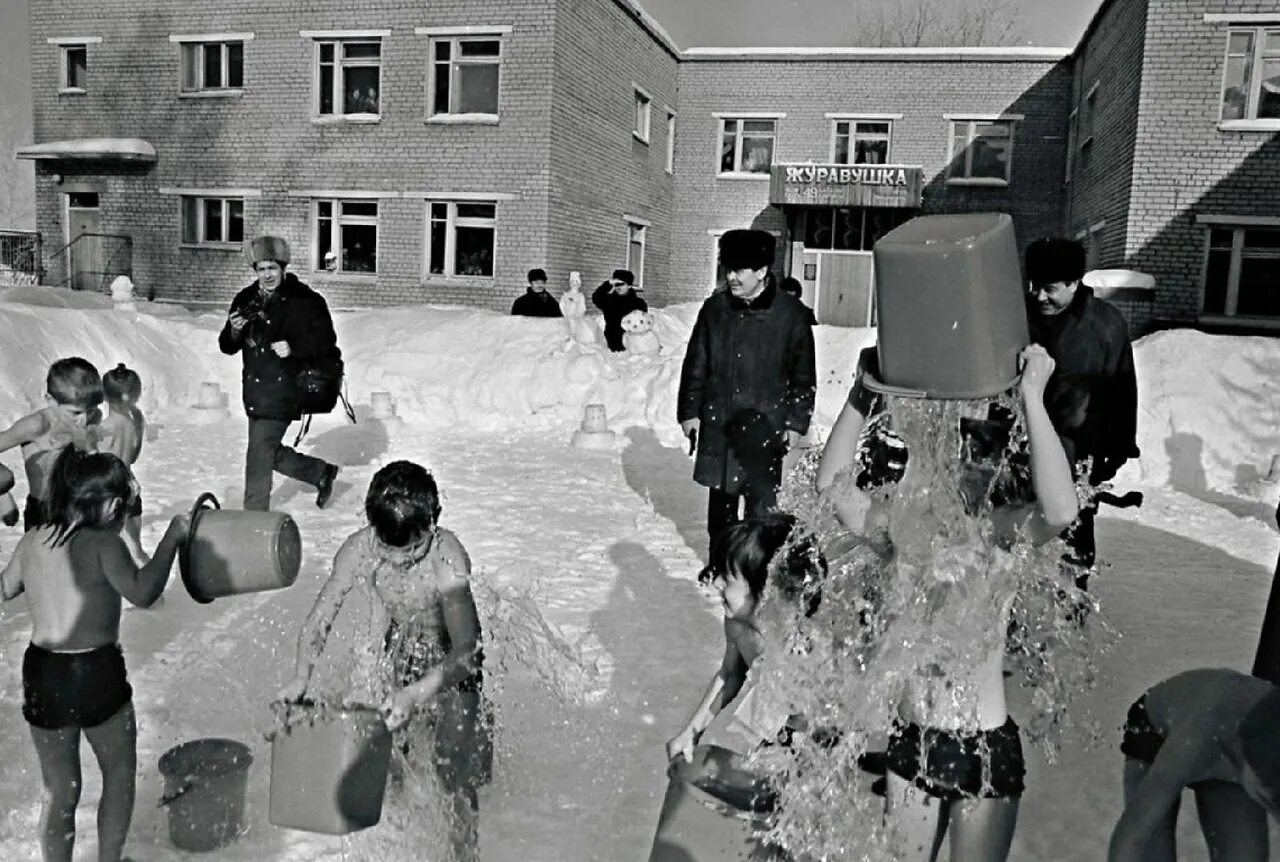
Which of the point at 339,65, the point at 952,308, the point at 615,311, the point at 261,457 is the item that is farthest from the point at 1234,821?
the point at 339,65

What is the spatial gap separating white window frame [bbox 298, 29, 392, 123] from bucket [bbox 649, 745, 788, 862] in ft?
60.0

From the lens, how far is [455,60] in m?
18.6

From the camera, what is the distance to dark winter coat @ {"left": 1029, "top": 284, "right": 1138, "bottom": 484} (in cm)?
436

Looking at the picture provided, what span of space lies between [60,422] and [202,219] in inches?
689

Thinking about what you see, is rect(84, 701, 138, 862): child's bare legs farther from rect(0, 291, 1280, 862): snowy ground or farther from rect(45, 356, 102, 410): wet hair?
rect(45, 356, 102, 410): wet hair

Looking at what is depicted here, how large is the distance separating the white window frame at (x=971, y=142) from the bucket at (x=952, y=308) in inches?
879

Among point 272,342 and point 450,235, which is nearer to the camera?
point 272,342

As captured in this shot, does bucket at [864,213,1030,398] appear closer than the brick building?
Yes

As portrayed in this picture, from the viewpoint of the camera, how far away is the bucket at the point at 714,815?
2.21m

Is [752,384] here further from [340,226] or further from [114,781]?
[340,226]

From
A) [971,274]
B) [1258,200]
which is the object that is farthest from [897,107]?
[971,274]

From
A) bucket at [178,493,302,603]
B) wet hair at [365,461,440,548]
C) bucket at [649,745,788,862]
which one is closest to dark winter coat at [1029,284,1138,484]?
bucket at [649,745,788,862]

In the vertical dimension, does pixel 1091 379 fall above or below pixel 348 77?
below

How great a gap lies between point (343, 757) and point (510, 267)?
53.6 feet
